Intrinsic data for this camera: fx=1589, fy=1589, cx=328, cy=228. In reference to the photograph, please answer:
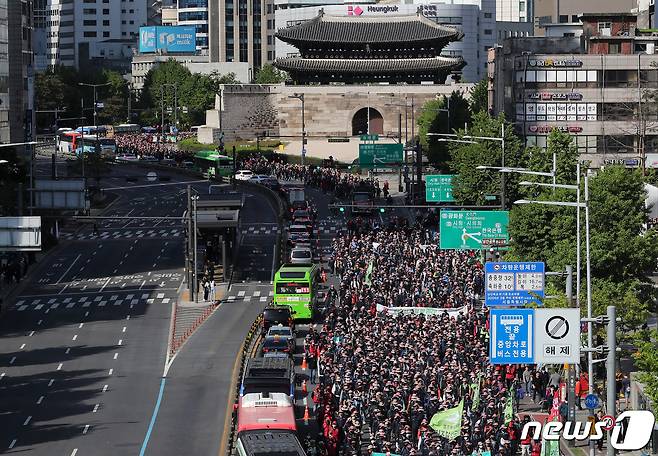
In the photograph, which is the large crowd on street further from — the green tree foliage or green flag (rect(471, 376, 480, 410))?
the green tree foliage

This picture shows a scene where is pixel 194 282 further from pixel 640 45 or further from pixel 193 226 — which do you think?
pixel 640 45

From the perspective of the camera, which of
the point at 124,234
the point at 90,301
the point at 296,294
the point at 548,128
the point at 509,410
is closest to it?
the point at 509,410

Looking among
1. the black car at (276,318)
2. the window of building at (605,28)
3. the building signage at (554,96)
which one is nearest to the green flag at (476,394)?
the black car at (276,318)

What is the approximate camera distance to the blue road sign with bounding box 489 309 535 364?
1923 inches

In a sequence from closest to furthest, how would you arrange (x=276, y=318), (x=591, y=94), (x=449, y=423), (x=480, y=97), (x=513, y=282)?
(x=449, y=423)
(x=513, y=282)
(x=276, y=318)
(x=591, y=94)
(x=480, y=97)

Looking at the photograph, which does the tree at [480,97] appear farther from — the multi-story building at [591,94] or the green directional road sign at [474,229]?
the green directional road sign at [474,229]

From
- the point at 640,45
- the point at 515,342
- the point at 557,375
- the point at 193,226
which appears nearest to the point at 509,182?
the point at 193,226

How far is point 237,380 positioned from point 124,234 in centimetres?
6115

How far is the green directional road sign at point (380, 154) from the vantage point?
510 ft

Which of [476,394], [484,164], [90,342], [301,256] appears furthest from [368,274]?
[476,394]

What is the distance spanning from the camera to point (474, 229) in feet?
271

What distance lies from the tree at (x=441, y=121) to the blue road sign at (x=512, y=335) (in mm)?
109600

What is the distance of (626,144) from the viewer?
11962cm

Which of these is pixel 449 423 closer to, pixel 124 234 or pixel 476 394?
pixel 476 394
